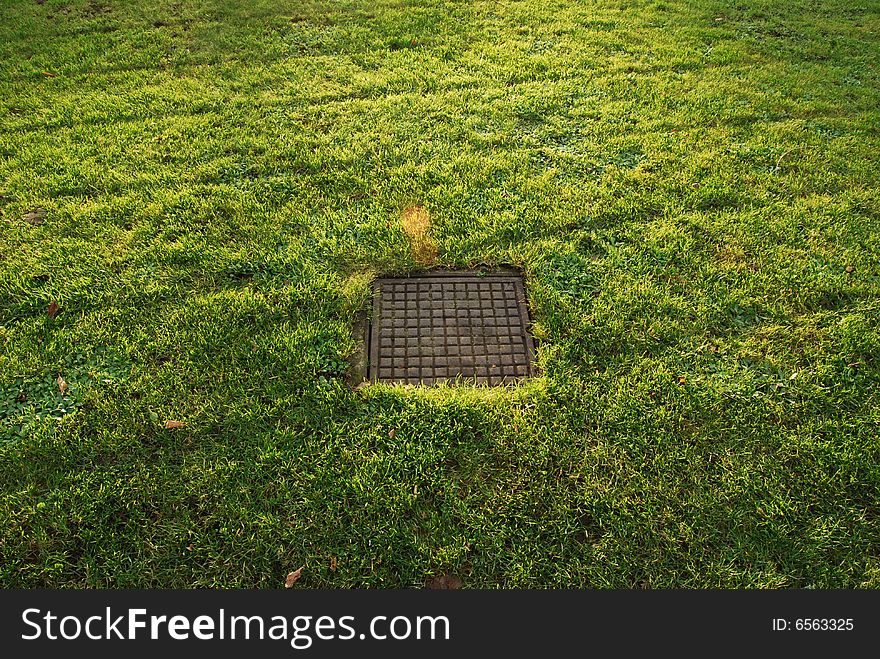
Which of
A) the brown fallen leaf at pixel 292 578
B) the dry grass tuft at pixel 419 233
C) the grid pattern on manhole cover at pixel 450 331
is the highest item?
the dry grass tuft at pixel 419 233

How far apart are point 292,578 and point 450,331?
67.1 inches

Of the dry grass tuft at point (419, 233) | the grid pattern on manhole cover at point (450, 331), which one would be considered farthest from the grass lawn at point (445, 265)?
the grid pattern on manhole cover at point (450, 331)

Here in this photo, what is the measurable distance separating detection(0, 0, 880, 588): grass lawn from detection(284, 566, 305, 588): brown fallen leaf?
0.04m

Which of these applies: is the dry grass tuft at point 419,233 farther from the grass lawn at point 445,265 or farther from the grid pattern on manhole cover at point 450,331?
the grid pattern on manhole cover at point 450,331

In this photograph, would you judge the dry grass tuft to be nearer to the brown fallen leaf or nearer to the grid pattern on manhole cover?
the grid pattern on manhole cover

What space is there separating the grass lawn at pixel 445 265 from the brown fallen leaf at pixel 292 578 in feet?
0.13

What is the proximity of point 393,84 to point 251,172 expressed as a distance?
205 centimetres

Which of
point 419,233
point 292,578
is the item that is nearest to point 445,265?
point 419,233

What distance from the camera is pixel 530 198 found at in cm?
471

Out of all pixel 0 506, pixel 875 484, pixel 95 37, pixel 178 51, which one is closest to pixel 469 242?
pixel 875 484

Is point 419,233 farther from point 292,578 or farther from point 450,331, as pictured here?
point 292,578

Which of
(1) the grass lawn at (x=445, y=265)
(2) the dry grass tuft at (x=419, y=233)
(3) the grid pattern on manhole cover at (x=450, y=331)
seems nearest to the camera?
(1) the grass lawn at (x=445, y=265)

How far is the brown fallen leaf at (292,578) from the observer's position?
2.62 meters

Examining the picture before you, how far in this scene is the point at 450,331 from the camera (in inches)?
146
